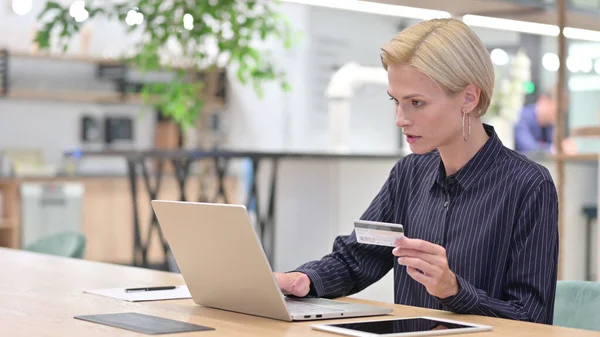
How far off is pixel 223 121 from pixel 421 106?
326 inches

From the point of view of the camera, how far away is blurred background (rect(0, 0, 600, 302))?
5.90 metres

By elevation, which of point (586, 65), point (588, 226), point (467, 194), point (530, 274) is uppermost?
point (586, 65)

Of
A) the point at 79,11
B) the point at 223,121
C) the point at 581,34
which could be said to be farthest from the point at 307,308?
the point at 223,121

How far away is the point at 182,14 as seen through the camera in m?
5.66

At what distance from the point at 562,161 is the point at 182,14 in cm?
229

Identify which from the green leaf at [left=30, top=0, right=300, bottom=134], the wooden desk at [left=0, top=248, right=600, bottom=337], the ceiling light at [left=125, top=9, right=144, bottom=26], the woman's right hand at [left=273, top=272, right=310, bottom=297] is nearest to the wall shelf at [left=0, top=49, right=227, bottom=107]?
the green leaf at [left=30, top=0, right=300, bottom=134]

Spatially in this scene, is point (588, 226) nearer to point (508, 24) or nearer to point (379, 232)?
point (508, 24)

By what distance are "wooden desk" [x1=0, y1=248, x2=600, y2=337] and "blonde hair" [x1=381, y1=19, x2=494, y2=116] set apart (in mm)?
452

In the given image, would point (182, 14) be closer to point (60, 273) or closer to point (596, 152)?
point (596, 152)

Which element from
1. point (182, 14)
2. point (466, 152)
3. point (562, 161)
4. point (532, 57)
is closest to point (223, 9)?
point (182, 14)

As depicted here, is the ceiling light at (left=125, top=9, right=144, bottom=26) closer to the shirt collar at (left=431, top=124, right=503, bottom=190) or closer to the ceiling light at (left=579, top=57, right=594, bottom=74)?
the ceiling light at (left=579, top=57, right=594, bottom=74)

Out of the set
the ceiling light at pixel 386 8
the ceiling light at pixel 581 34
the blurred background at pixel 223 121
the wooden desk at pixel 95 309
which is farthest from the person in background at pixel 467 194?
the blurred background at pixel 223 121

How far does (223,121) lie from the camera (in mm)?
10180

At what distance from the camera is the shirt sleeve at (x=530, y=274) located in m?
1.87
